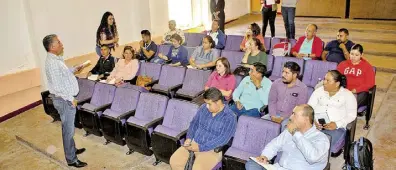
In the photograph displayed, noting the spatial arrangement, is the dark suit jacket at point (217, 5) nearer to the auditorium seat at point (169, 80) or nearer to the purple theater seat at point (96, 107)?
the auditorium seat at point (169, 80)

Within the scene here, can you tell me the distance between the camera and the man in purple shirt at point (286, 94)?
3.90 m

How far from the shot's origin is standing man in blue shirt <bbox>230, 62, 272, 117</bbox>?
13.8 ft

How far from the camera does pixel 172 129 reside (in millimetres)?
4020

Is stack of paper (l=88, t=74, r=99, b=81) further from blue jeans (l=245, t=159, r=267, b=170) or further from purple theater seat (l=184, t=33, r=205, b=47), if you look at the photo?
blue jeans (l=245, t=159, r=267, b=170)

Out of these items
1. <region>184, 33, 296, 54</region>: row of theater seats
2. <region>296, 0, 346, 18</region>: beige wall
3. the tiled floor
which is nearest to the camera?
the tiled floor

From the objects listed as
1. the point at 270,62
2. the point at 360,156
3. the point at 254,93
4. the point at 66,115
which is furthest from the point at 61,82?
the point at 270,62

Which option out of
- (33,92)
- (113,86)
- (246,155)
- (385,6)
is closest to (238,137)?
(246,155)

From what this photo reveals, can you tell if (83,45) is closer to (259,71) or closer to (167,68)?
(167,68)

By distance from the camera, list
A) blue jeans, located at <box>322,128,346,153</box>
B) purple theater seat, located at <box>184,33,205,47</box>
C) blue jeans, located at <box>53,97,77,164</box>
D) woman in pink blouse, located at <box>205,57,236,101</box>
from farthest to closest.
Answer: purple theater seat, located at <box>184,33,205,47</box>, woman in pink blouse, located at <box>205,57,236,101</box>, blue jeans, located at <box>53,97,77,164</box>, blue jeans, located at <box>322,128,346,153</box>

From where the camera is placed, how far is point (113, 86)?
4836mm

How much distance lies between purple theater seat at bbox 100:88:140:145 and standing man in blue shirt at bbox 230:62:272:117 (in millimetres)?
1336

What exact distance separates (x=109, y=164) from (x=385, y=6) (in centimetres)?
963

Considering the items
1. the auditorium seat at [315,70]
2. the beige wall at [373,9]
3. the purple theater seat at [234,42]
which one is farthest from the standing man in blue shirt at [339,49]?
the beige wall at [373,9]

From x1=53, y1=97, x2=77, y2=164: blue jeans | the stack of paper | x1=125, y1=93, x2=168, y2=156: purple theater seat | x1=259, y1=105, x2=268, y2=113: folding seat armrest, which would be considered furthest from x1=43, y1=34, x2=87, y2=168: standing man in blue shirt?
x1=259, y1=105, x2=268, y2=113: folding seat armrest
